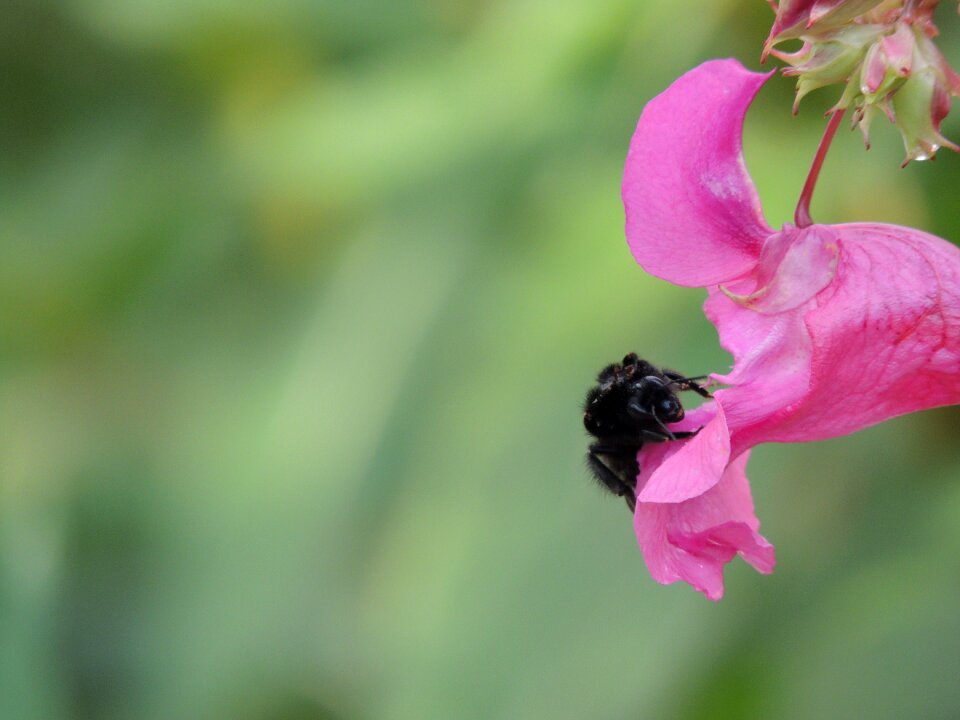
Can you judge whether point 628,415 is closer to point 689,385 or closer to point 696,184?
point 689,385

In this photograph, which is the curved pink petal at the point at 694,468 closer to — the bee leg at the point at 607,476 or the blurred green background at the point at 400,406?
the bee leg at the point at 607,476

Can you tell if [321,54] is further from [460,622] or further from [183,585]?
[460,622]

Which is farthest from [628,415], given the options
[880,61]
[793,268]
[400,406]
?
[400,406]

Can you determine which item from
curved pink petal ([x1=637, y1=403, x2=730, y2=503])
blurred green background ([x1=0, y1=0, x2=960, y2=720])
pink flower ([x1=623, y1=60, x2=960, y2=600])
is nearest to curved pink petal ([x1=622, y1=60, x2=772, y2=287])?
pink flower ([x1=623, y1=60, x2=960, y2=600])

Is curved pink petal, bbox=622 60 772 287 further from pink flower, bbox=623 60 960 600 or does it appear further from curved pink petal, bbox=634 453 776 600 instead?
curved pink petal, bbox=634 453 776 600

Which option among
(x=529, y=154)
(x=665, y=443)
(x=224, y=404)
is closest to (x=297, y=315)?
(x=224, y=404)

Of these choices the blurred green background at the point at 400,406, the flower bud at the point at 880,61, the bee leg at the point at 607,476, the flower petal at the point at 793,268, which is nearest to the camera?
the flower bud at the point at 880,61

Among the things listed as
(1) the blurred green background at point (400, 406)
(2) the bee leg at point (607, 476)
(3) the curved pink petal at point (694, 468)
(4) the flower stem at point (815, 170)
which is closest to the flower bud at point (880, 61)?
(4) the flower stem at point (815, 170)

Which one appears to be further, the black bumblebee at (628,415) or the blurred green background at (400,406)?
the blurred green background at (400,406)
